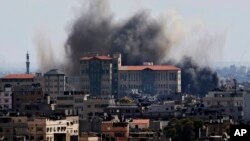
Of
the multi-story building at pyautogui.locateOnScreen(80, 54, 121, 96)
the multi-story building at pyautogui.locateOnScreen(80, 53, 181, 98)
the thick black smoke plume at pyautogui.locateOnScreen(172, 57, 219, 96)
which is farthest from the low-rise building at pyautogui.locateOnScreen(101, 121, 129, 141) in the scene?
the thick black smoke plume at pyautogui.locateOnScreen(172, 57, 219, 96)

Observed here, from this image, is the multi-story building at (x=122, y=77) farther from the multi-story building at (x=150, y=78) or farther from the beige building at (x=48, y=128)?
the beige building at (x=48, y=128)

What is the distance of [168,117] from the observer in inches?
3976

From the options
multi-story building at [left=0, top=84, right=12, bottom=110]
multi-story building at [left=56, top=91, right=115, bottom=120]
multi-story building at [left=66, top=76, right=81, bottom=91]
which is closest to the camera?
multi-story building at [left=56, top=91, right=115, bottom=120]

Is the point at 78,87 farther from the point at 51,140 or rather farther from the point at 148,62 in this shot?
the point at 51,140

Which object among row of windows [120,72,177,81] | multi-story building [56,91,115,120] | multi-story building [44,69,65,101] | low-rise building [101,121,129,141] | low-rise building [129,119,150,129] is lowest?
low-rise building [101,121,129,141]

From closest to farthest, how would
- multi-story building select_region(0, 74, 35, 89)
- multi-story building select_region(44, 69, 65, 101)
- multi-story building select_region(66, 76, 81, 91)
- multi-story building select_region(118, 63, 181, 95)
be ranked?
multi-story building select_region(0, 74, 35, 89), multi-story building select_region(44, 69, 65, 101), multi-story building select_region(66, 76, 81, 91), multi-story building select_region(118, 63, 181, 95)

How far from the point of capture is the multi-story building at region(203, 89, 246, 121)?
105938 millimetres

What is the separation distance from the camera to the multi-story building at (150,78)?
157250 millimetres

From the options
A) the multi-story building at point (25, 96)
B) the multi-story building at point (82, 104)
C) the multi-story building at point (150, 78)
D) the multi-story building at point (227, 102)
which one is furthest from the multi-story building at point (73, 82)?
the multi-story building at point (227, 102)

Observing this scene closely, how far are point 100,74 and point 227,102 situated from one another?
41567mm

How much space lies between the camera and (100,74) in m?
153

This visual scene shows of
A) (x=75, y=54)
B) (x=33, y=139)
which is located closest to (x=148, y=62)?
(x=75, y=54)

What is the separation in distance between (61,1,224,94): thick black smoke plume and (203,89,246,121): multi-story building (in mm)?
46721

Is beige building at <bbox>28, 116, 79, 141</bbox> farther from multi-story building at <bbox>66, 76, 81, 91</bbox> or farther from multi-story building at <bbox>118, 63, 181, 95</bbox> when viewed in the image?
multi-story building at <bbox>118, 63, 181, 95</bbox>
